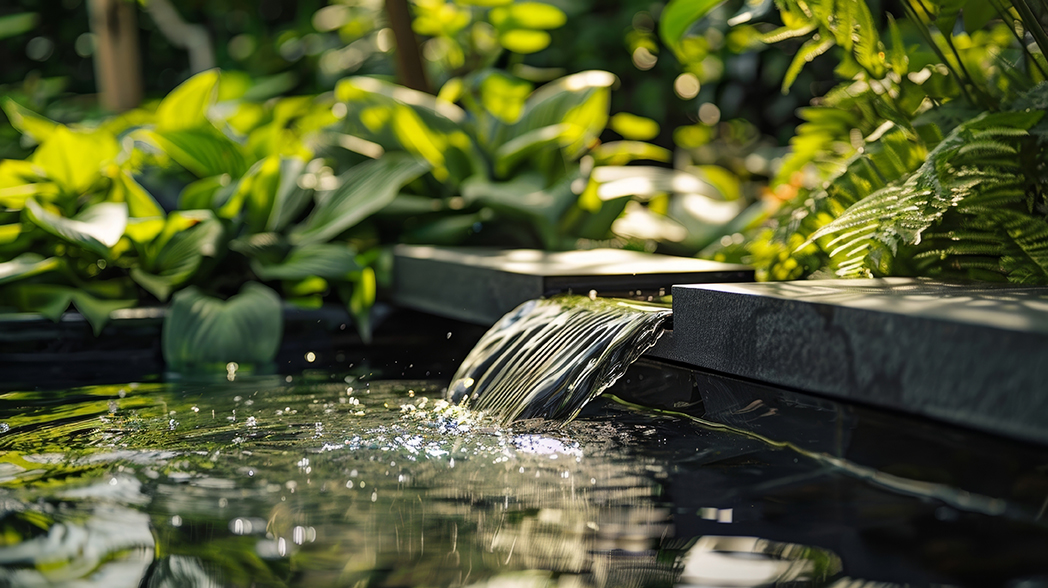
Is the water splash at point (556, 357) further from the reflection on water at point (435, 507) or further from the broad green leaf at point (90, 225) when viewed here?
the broad green leaf at point (90, 225)

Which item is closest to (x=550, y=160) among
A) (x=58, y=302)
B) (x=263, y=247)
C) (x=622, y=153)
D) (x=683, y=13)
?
(x=622, y=153)

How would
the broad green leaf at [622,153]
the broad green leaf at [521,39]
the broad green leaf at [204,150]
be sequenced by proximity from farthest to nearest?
the broad green leaf at [521,39] → the broad green leaf at [622,153] → the broad green leaf at [204,150]

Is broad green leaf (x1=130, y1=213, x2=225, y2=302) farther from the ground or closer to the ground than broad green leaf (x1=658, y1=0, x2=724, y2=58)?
closer to the ground

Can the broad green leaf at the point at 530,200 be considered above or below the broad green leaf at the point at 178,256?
above

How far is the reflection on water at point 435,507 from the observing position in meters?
1.01

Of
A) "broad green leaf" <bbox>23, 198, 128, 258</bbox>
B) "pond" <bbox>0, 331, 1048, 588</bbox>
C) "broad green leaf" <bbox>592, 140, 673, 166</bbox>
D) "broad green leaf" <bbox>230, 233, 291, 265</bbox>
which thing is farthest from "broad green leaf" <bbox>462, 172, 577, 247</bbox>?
"pond" <bbox>0, 331, 1048, 588</bbox>

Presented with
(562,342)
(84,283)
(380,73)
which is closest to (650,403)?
(562,342)

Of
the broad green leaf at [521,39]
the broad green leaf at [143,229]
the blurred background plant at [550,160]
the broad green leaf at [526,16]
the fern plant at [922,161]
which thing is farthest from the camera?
the broad green leaf at [521,39]

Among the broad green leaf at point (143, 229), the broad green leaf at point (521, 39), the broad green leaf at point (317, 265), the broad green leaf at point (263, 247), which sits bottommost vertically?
the broad green leaf at point (317, 265)

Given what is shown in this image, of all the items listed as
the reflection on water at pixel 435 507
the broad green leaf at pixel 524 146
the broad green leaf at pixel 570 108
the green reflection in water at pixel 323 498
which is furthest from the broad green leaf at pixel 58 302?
the broad green leaf at pixel 570 108

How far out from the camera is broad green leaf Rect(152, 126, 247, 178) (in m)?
3.02

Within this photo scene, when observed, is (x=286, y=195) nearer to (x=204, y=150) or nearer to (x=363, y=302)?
(x=204, y=150)

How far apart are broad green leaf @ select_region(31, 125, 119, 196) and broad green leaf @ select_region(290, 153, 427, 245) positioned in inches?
25.7

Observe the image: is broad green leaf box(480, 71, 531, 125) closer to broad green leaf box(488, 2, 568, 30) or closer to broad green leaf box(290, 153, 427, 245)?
broad green leaf box(488, 2, 568, 30)
